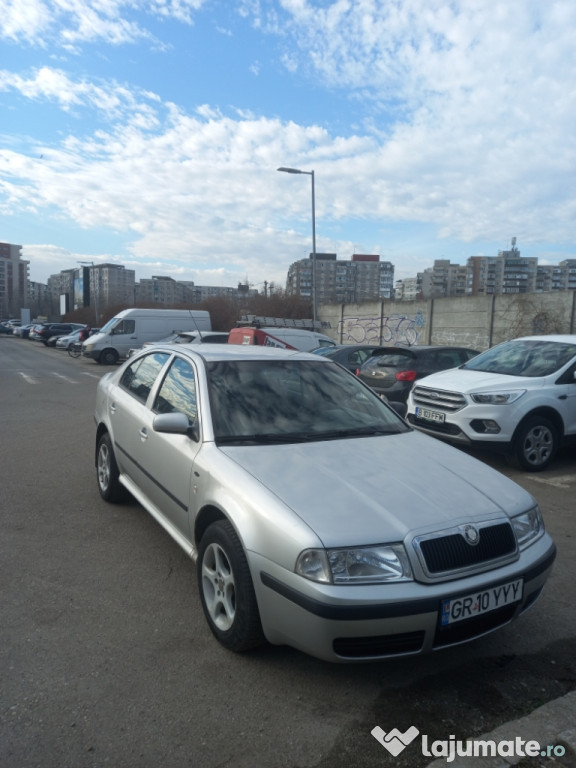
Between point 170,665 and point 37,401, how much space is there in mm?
11008

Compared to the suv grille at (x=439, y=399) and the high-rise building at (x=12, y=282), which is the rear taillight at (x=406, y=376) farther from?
the high-rise building at (x=12, y=282)

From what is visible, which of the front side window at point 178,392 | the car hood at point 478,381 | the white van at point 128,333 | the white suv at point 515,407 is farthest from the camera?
the white van at point 128,333

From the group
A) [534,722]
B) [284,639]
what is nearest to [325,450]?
[284,639]

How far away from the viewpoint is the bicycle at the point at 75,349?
1221 inches

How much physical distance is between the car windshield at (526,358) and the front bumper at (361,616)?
17.4 ft

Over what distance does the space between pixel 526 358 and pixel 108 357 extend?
67.7ft

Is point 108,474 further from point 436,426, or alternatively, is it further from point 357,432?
point 436,426

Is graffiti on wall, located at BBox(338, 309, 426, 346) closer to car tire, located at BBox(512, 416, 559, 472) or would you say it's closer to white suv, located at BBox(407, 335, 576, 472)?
white suv, located at BBox(407, 335, 576, 472)

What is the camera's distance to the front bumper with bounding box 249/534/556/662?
246 centimetres

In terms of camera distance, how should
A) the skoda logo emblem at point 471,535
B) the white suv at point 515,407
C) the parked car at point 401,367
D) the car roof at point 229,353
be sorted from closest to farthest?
the skoda logo emblem at point 471,535
the car roof at point 229,353
the white suv at point 515,407
the parked car at point 401,367

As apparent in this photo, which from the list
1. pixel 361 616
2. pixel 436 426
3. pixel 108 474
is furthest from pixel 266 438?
pixel 436 426

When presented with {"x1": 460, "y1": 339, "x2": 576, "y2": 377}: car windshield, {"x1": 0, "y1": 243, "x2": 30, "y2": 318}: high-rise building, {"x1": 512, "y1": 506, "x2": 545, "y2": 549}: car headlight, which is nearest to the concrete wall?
{"x1": 460, "y1": 339, "x2": 576, "y2": 377}: car windshield

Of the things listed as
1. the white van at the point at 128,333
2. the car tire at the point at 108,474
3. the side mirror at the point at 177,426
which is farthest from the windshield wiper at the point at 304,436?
the white van at the point at 128,333

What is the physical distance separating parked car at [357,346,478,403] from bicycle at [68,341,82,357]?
2386 centimetres
